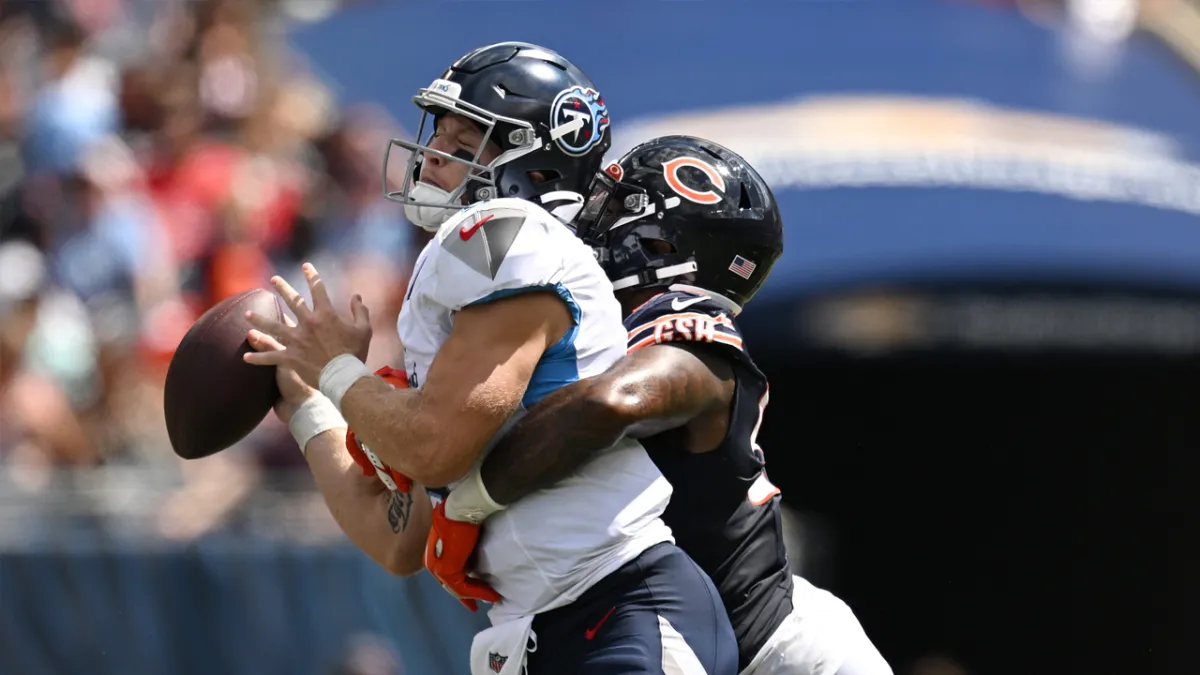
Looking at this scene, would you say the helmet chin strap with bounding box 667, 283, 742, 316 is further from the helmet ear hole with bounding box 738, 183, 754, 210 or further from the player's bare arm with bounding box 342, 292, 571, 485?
the player's bare arm with bounding box 342, 292, 571, 485

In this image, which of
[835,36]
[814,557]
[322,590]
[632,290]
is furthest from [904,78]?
[632,290]

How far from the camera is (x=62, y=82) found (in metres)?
9.08

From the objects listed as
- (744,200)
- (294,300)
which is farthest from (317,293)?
(744,200)

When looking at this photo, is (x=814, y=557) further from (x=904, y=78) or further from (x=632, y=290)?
(x=632, y=290)

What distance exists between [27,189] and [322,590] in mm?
3256

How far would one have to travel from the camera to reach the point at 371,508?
3865 mm

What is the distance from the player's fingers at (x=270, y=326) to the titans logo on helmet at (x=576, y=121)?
2.39 feet

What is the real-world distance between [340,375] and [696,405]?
2.55 feet

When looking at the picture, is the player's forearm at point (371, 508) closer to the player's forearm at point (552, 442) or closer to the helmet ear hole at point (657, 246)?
the player's forearm at point (552, 442)

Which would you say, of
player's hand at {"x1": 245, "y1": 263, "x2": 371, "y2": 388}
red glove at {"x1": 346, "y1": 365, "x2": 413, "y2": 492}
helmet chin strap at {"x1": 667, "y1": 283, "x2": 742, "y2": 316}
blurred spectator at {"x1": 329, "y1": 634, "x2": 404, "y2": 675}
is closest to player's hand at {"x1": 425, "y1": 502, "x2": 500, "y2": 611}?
red glove at {"x1": 346, "y1": 365, "x2": 413, "y2": 492}

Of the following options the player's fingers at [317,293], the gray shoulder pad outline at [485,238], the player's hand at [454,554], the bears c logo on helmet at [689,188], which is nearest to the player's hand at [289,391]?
the player's fingers at [317,293]

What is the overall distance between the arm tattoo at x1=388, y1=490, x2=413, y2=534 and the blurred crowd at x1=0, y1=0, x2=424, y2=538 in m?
3.24

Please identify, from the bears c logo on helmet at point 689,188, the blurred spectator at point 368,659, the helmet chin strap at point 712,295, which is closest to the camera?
the helmet chin strap at point 712,295

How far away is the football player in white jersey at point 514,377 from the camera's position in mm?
3227
